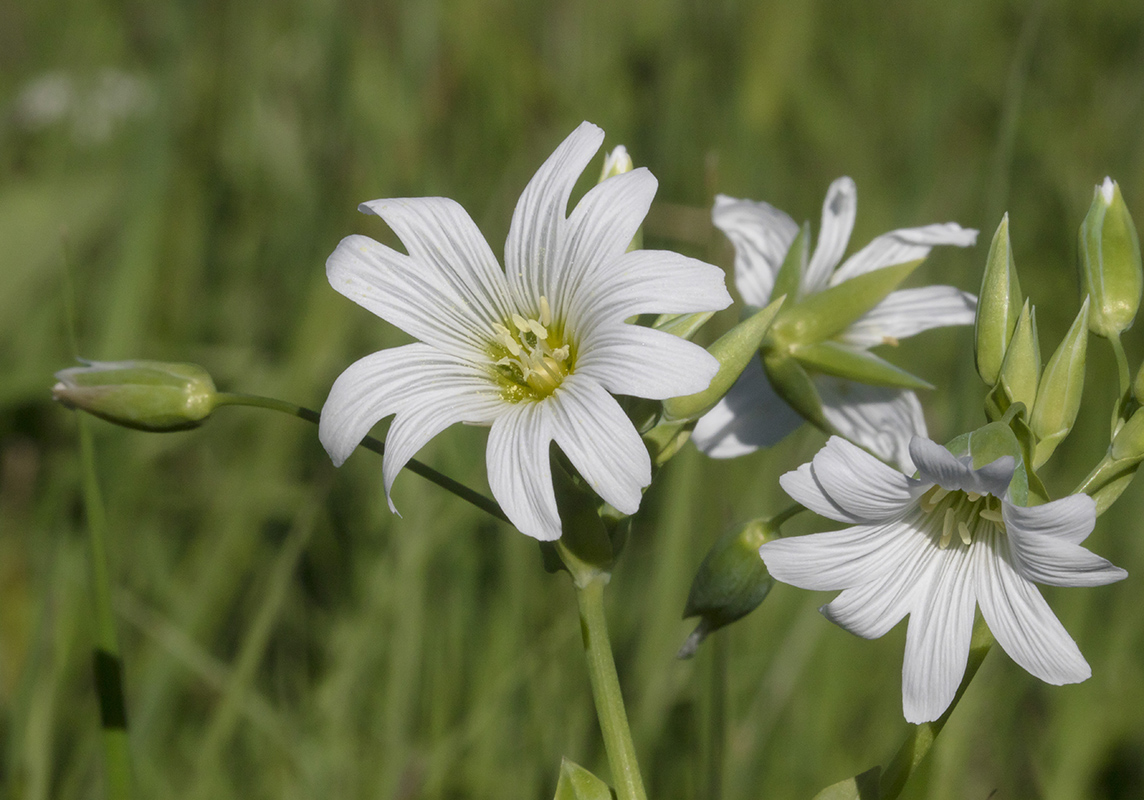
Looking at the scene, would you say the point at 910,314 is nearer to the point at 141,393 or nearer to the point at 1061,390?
the point at 1061,390

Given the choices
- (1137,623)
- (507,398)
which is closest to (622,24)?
(1137,623)

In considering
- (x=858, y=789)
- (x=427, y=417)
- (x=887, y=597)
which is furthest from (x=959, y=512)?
(x=427, y=417)

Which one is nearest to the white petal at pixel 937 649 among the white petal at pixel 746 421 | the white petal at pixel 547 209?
the white petal at pixel 746 421

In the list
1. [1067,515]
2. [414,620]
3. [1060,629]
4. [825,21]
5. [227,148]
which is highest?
[825,21]

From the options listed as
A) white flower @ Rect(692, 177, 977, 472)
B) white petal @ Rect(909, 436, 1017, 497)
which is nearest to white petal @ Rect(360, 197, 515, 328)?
white flower @ Rect(692, 177, 977, 472)

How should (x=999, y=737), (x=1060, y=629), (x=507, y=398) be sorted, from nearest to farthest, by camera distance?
(x=1060, y=629)
(x=507, y=398)
(x=999, y=737)

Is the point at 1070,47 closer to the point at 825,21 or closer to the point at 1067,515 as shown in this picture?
A: the point at 825,21
